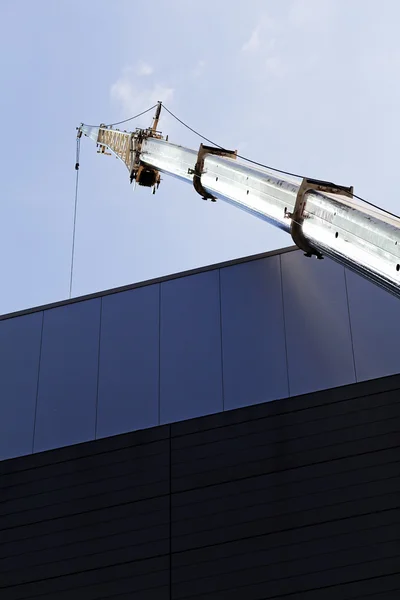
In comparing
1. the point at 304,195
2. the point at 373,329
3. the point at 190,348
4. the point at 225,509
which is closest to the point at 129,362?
the point at 190,348

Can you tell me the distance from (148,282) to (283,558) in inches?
286

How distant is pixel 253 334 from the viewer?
21016mm

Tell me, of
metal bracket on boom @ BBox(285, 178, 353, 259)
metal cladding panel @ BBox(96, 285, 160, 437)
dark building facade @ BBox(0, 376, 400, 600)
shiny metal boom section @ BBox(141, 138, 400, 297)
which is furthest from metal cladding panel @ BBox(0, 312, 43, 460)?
metal bracket on boom @ BBox(285, 178, 353, 259)

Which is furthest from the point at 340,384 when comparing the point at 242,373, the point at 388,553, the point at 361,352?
the point at 388,553

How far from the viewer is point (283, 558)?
708 inches

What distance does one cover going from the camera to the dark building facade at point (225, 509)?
17.8 metres

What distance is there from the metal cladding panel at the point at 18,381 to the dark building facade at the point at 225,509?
1.00 metres

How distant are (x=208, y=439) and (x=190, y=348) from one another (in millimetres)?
2278

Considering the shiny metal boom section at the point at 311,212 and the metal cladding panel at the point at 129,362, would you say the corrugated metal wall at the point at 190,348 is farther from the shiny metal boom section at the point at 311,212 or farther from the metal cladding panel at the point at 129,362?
the shiny metal boom section at the point at 311,212

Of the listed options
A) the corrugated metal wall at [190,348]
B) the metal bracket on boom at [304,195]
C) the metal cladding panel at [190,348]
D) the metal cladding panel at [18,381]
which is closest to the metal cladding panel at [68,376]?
the corrugated metal wall at [190,348]

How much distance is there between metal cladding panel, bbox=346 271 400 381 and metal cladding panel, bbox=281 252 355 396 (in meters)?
0.17

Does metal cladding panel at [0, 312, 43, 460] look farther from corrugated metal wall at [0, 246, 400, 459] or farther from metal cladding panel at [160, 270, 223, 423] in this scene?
metal cladding panel at [160, 270, 223, 423]

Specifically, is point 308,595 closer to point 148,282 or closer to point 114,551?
point 114,551

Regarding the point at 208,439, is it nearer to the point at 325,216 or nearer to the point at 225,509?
the point at 225,509
